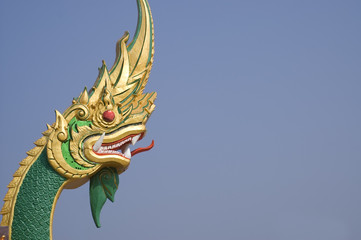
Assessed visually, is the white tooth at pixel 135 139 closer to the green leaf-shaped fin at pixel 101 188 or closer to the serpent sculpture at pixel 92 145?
the serpent sculpture at pixel 92 145

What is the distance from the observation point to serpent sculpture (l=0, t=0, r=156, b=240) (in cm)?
725

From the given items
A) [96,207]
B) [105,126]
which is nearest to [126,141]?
[105,126]

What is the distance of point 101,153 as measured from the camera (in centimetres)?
762

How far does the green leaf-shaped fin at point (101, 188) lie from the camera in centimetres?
764

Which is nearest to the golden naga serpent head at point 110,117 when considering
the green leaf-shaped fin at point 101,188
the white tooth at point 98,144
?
the white tooth at point 98,144

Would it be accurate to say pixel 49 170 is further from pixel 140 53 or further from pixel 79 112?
pixel 140 53

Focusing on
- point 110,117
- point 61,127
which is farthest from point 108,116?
point 61,127

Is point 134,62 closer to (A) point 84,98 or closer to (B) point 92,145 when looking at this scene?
(A) point 84,98

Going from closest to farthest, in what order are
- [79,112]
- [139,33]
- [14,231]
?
[14,231] → [79,112] → [139,33]

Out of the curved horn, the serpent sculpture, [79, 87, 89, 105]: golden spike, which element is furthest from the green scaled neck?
the curved horn

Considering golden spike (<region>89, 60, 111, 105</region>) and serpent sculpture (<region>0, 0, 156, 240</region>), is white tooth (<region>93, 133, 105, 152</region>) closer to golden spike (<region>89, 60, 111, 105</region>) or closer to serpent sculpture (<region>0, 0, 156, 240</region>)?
serpent sculpture (<region>0, 0, 156, 240</region>)

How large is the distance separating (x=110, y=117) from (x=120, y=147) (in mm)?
425

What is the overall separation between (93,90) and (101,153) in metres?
0.75

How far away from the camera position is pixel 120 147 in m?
7.89
